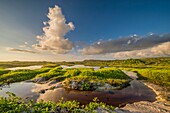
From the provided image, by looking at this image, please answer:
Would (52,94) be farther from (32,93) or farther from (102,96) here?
(102,96)

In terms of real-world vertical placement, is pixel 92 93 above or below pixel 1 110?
below

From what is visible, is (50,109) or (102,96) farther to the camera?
(102,96)

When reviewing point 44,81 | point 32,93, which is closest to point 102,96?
point 32,93

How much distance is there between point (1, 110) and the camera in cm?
1412

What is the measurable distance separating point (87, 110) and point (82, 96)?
1494cm

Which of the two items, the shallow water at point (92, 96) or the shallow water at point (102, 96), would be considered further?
the shallow water at point (92, 96)

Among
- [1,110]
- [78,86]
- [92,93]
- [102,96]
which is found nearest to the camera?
[1,110]

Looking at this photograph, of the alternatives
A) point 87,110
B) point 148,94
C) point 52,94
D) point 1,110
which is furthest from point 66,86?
point 1,110

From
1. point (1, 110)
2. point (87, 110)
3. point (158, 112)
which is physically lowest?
point (158, 112)

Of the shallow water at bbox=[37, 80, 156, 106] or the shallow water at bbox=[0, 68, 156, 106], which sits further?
the shallow water at bbox=[0, 68, 156, 106]

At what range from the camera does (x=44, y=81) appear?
47.5 meters

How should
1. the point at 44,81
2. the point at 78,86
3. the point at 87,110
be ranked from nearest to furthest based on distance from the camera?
1. the point at 87,110
2. the point at 78,86
3. the point at 44,81

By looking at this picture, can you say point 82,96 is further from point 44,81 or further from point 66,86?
point 44,81

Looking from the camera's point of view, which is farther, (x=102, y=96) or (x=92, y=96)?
(x=92, y=96)
